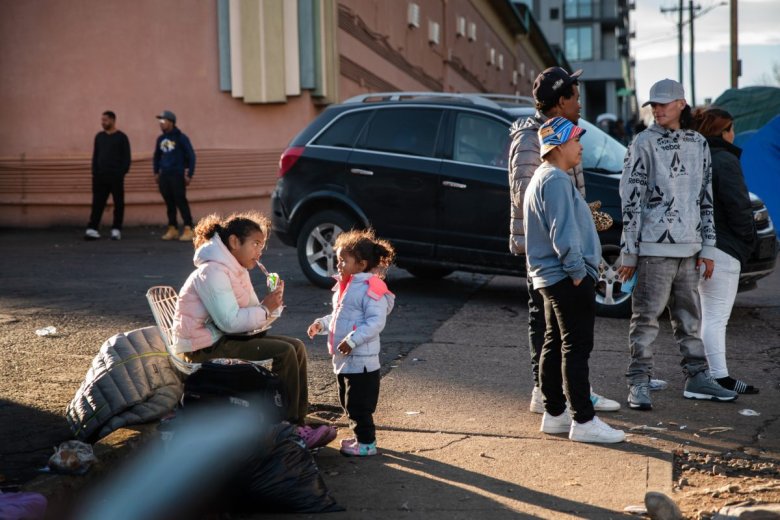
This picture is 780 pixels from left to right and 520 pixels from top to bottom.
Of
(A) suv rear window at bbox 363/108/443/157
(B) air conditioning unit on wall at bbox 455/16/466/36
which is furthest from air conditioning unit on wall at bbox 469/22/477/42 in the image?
(A) suv rear window at bbox 363/108/443/157

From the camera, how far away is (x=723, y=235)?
6.77m

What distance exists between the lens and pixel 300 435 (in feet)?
17.2

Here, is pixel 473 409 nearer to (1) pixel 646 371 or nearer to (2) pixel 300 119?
(1) pixel 646 371

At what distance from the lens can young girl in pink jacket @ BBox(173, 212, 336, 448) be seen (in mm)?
5410

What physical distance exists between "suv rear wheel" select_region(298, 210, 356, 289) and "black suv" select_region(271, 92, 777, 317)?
0.4 inches

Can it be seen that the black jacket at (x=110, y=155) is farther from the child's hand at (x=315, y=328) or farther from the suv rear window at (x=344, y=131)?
the child's hand at (x=315, y=328)

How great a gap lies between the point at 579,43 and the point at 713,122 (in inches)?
3697

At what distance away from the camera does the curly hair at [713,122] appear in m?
6.80

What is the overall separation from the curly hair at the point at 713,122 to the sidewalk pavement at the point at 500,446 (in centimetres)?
162

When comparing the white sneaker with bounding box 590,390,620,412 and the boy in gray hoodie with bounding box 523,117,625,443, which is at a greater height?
the boy in gray hoodie with bounding box 523,117,625,443

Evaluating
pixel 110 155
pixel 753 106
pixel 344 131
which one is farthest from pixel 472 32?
pixel 344 131

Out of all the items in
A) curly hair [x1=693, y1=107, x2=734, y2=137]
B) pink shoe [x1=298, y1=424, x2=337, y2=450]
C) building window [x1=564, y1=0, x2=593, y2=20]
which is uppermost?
building window [x1=564, y1=0, x2=593, y2=20]

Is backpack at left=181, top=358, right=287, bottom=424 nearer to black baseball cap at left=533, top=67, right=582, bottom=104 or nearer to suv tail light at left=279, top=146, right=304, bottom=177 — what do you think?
black baseball cap at left=533, top=67, right=582, bottom=104

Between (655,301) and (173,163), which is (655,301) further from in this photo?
(173,163)
